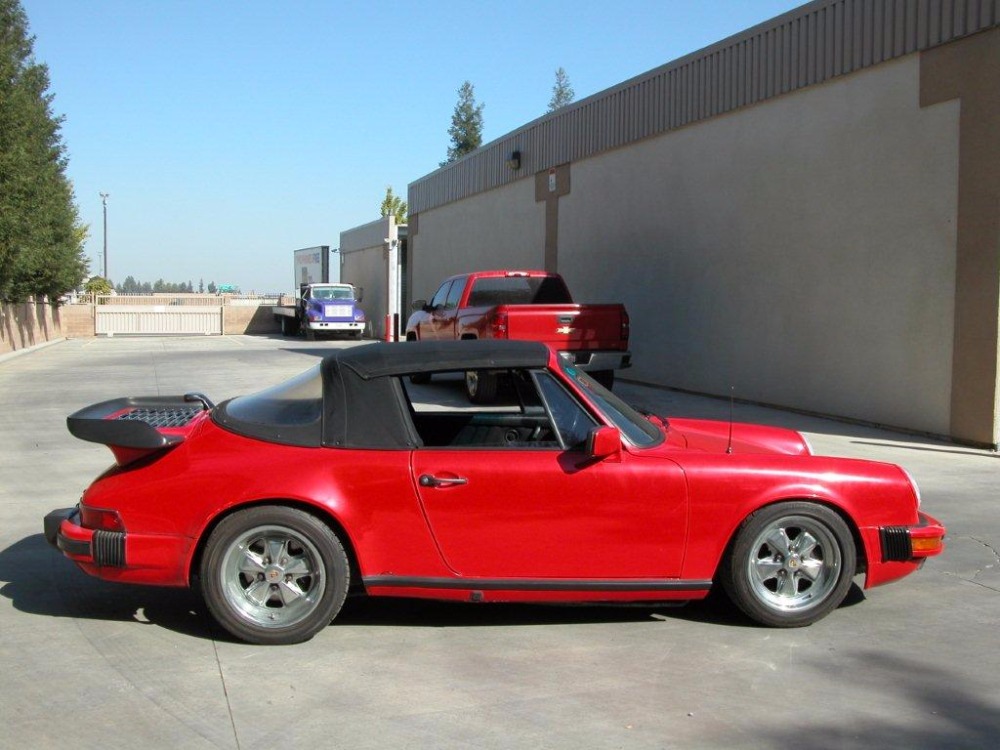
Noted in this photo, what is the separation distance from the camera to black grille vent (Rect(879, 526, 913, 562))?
5039 mm

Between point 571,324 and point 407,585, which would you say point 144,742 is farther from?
point 571,324

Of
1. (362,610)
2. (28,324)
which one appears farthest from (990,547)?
(28,324)

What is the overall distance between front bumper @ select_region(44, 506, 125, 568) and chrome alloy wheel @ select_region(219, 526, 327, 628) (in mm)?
529

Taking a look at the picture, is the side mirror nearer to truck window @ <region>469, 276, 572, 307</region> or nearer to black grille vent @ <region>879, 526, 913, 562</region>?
black grille vent @ <region>879, 526, 913, 562</region>

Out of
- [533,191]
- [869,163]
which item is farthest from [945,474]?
[533,191]

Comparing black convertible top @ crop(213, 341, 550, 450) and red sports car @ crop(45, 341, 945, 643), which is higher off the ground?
black convertible top @ crop(213, 341, 550, 450)

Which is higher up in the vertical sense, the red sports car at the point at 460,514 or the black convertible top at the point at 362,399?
the black convertible top at the point at 362,399

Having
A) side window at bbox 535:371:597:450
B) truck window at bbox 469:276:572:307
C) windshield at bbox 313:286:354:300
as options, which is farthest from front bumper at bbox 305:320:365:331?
side window at bbox 535:371:597:450

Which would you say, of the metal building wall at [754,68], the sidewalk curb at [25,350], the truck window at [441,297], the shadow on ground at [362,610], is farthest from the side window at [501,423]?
the sidewalk curb at [25,350]

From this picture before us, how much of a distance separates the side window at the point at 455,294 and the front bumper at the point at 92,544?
11631mm

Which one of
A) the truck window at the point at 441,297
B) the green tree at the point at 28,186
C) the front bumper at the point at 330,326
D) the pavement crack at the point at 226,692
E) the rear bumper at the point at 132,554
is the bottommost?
the pavement crack at the point at 226,692

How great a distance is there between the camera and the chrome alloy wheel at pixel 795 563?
498 centimetres

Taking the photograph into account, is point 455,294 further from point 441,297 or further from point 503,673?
point 503,673

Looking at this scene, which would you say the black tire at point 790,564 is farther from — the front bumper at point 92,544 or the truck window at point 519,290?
the truck window at point 519,290
